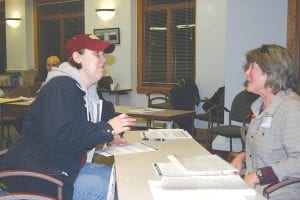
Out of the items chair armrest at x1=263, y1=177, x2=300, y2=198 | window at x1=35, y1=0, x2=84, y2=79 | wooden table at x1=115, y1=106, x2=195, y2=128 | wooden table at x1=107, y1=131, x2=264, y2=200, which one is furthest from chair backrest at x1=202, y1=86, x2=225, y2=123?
window at x1=35, y1=0, x2=84, y2=79

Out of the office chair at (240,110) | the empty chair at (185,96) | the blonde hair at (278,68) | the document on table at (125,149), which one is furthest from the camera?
the empty chair at (185,96)

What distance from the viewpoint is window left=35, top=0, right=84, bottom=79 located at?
8.48m

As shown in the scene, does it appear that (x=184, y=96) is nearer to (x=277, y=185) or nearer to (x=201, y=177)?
(x=277, y=185)

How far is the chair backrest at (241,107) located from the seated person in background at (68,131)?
2.75 metres

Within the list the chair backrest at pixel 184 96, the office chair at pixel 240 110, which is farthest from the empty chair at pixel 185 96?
the office chair at pixel 240 110

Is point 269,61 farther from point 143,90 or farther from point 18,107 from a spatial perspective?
point 143,90

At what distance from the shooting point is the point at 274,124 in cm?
195

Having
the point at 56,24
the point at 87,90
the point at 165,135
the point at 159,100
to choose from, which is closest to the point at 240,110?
the point at 165,135

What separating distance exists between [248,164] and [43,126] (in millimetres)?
1097

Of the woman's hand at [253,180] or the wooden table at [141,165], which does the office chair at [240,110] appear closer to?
the wooden table at [141,165]

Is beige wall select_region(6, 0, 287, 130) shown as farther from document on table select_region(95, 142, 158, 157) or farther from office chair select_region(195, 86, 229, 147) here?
document on table select_region(95, 142, 158, 157)

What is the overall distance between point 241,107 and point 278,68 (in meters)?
2.68

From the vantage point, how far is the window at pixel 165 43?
6852 mm

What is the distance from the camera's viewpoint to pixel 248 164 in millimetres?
2148
